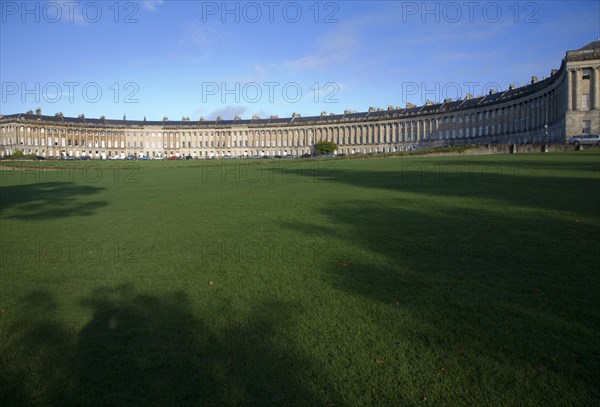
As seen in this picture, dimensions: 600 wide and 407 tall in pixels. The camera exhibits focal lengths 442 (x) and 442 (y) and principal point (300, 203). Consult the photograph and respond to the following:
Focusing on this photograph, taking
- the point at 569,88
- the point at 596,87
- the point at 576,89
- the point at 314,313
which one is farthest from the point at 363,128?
the point at 314,313

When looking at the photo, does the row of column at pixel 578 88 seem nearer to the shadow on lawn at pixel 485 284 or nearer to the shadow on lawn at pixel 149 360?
the shadow on lawn at pixel 485 284

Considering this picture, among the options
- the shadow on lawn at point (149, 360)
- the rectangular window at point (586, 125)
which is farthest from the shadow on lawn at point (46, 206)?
the rectangular window at point (586, 125)

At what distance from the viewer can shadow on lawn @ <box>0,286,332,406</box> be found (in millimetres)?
4133

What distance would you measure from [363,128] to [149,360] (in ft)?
442

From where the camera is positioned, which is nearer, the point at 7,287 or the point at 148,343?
the point at 148,343

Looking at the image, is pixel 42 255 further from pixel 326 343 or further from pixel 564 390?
pixel 564 390

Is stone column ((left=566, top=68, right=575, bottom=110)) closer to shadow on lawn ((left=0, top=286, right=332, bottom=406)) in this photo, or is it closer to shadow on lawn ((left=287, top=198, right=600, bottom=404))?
shadow on lawn ((left=287, top=198, right=600, bottom=404))

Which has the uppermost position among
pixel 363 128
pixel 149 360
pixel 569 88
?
pixel 363 128

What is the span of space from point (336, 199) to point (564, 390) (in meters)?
11.9

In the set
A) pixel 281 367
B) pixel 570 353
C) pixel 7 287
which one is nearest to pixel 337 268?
pixel 281 367

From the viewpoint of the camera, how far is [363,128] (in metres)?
135

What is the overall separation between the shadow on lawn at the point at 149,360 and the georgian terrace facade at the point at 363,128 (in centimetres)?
7666

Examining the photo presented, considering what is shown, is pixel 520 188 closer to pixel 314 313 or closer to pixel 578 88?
pixel 314 313

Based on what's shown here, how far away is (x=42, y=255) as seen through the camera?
31.3ft
